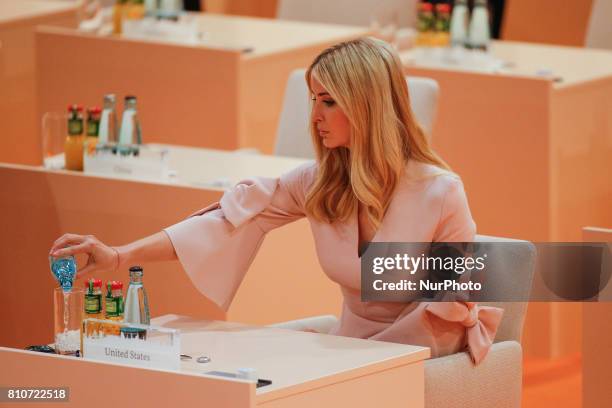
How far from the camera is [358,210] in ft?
10.7

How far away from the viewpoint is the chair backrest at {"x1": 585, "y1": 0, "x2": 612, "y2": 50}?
673cm

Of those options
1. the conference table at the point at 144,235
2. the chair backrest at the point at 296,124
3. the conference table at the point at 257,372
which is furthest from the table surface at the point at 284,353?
the chair backrest at the point at 296,124

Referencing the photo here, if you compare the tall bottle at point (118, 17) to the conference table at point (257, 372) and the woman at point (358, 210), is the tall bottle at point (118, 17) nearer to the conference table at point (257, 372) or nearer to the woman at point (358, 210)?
the woman at point (358, 210)

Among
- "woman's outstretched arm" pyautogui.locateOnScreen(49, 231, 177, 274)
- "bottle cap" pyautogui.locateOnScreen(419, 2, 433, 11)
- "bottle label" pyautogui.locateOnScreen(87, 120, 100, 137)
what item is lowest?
"bottle label" pyautogui.locateOnScreen(87, 120, 100, 137)

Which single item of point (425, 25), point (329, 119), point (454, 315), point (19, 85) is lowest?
point (19, 85)

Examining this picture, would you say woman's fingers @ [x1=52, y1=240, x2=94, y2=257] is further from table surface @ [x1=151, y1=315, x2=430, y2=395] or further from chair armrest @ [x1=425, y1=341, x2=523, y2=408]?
chair armrest @ [x1=425, y1=341, x2=523, y2=408]

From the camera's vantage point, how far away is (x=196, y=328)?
3182mm

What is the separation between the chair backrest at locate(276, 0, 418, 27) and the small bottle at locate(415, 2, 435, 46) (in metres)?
1.26

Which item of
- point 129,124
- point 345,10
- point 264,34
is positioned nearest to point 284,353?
point 129,124

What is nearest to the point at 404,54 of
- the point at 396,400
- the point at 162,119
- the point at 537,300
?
the point at 162,119

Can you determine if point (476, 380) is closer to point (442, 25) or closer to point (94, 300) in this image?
point (94, 300)

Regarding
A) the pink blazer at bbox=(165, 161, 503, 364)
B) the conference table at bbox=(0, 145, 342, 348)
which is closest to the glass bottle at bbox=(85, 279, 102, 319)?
the pink blazer at bbox=(165, 161, 503, 364)

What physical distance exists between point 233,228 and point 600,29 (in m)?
3.82

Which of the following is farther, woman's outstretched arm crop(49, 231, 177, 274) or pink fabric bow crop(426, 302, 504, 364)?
pink fabric bow crop(426, 302, 504, 364)
